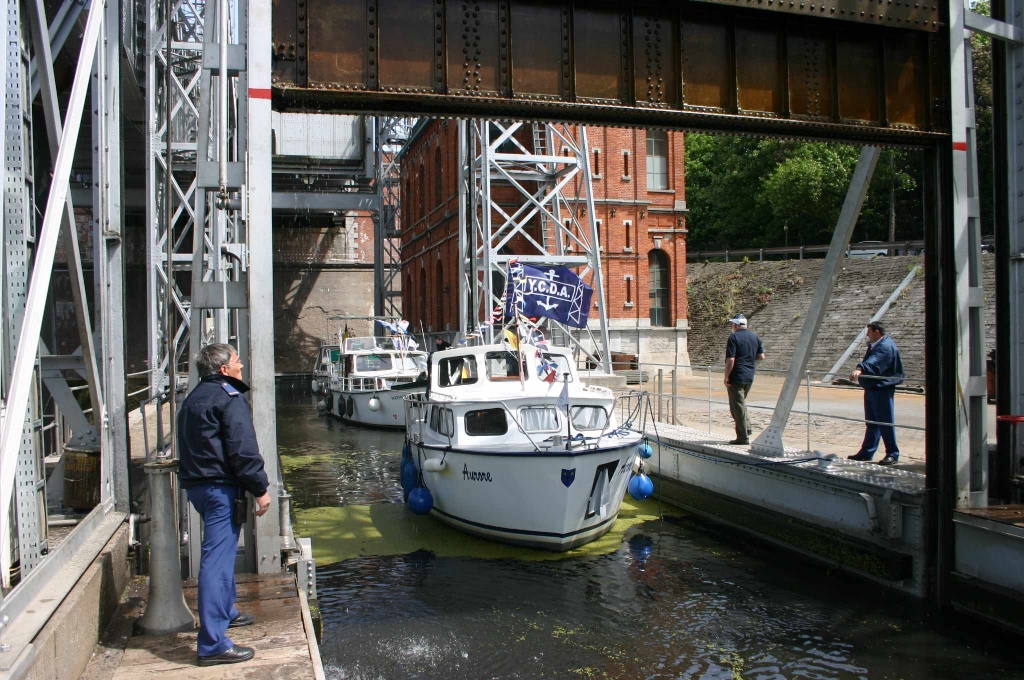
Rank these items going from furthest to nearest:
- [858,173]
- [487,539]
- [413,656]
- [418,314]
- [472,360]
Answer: [418,314] < [472,360] < [487,539] < [858,173] < [413,656]

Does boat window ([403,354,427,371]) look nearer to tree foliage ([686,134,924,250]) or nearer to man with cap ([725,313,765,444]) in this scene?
man with cap ([725,313,765,444])

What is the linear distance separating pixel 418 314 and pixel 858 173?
31475 millimetres

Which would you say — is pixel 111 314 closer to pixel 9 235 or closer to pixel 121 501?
pixel 121 501

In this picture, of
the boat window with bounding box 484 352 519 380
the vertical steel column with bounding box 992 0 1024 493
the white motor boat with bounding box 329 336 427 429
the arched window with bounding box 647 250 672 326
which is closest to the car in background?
the arched window with bounding box 647 250 672 326

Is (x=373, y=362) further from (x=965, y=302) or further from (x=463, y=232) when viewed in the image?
(x=965, y=302)

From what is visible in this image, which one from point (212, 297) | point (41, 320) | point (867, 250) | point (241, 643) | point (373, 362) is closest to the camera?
point (41, 320)

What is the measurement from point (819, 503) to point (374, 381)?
53.6 ft

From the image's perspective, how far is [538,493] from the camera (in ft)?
34.7

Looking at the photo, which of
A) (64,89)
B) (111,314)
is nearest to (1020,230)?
(111,314)

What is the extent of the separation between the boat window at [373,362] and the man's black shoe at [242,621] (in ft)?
68.4

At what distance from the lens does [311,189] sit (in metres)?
41.9

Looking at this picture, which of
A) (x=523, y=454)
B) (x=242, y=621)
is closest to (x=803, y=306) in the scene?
(x=523, y=454)

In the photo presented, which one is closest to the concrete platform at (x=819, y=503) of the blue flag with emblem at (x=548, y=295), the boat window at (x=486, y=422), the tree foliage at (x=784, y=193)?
the blue flag with emblem at (x=548, y=295)

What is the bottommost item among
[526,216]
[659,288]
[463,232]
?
[659,288]
